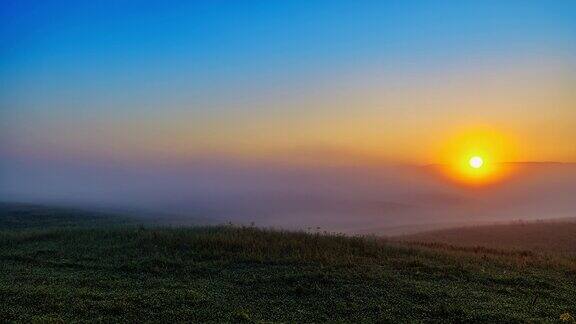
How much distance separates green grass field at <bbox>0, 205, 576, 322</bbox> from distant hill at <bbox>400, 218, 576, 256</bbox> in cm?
923

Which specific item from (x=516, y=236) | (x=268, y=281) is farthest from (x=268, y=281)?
(x=516, y=236)

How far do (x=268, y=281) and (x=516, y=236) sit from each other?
95.4ft

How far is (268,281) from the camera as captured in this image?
16.6 m

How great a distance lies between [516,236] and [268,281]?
2908 centimetres

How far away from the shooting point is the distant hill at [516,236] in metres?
32.9

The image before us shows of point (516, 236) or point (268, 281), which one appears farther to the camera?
point (516, 236)

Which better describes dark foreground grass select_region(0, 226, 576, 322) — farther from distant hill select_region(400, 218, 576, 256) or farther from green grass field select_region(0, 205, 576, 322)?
distant hill select_region(400, 218, 576, 256)

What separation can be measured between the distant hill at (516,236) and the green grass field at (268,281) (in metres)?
9.23

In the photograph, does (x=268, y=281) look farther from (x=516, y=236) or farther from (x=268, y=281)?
(x=516, y=236)

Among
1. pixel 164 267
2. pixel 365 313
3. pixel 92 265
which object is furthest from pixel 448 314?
pixel 92 265

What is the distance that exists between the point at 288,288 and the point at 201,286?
290 centimetres

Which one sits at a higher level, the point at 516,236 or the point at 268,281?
the point at 516,236

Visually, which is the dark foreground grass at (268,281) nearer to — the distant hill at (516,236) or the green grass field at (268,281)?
the green grass field at (268,281)

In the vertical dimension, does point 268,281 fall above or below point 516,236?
below
